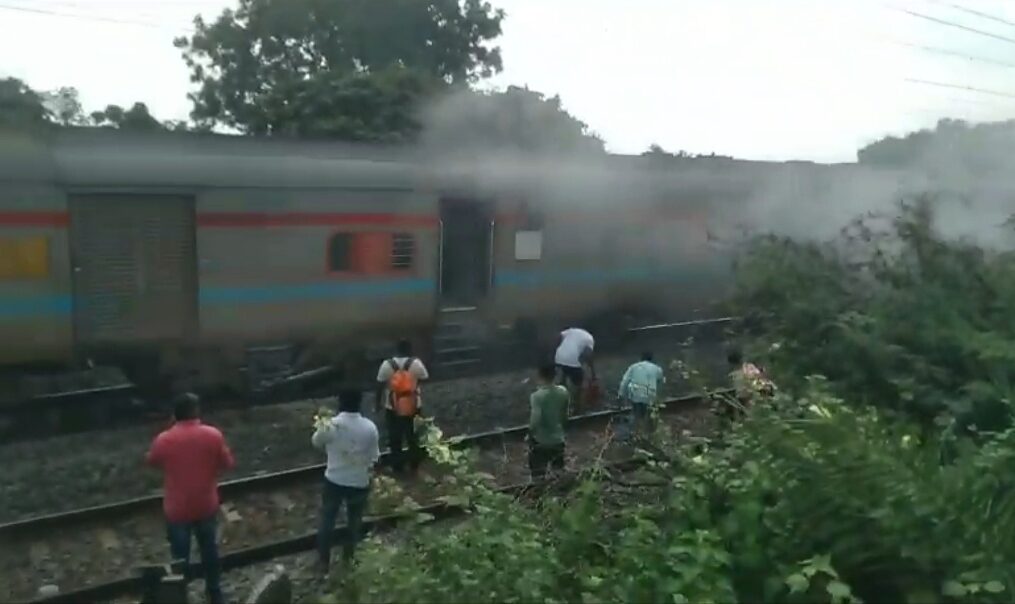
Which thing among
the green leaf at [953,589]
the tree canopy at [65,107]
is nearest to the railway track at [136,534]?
the green leaf at [953,589]

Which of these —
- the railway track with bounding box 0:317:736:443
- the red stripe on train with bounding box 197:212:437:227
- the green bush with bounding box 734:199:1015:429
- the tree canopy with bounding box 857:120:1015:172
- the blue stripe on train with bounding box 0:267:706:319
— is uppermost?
the tree canopy with bounding box 857:120:1015:172

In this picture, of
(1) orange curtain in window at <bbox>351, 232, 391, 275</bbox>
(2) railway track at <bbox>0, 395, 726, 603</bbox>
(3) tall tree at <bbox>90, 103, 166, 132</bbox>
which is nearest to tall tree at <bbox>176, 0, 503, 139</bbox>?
(3) tall tree at <bbox>90, 103, 166, 132</bbox>

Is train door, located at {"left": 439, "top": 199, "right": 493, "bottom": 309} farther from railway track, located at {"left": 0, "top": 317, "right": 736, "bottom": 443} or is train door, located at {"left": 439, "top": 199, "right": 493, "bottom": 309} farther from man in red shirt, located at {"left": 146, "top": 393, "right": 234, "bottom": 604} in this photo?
man in red shirt, located at {"left": 146, "top": 393, "right": 234, "bottom": 604}

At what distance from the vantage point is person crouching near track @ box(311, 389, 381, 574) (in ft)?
21.9

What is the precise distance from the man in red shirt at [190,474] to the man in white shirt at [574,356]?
5501mm

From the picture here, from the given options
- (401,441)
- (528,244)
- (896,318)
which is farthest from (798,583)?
(528,244)

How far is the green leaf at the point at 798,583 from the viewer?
11.5 ft

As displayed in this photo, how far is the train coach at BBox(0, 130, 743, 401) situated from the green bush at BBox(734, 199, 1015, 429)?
197 inches

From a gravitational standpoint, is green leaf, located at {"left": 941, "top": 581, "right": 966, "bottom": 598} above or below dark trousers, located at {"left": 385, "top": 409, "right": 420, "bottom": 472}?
above

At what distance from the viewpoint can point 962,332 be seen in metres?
5.21

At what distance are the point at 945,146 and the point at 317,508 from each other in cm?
1564

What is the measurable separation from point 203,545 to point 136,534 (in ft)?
5.70

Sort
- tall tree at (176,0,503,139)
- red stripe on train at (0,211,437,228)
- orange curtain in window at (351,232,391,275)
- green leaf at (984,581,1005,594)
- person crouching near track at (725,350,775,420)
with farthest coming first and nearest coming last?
tall tree at (176,0,503,139)
orange curtain in window at (351,232,391,275)
red stripe on train at (0,211,437,228)
person crouching near track at (725,350,775,420)
green leaf at (984,581,1005,594)

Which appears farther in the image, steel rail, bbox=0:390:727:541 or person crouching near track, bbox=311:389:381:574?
steel rail, bbox=0:390:727:541
